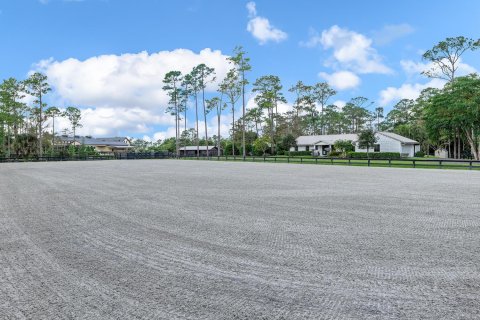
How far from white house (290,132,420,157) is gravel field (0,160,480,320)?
47454 mm

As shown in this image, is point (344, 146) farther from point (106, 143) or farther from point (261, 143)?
point (106, 143)

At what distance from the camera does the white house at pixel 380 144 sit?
5200 cm

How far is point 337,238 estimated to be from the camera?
5129 mm

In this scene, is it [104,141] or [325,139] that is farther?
[104,141]

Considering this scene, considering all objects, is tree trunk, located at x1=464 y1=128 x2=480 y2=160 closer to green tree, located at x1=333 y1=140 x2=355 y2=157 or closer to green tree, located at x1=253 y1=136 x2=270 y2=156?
green tree, located at x1=333 y1=140 x2=355 y2=157

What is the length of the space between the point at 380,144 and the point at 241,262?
179ft

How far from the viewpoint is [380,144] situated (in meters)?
53.3

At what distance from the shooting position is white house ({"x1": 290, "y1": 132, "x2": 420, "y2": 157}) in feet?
171

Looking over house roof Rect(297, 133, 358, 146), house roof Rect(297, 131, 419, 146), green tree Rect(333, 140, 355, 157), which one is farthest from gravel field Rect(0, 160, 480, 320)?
house roof Rect(297, 133, 358, 146)

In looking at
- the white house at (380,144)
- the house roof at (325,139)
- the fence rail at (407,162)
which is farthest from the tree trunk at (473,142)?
the house roof at (325,139)

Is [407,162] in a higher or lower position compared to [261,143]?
lower

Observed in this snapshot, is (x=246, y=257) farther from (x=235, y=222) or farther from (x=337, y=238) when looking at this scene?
(x=235, y=222)

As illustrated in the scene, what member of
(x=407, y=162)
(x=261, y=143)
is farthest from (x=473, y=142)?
(x=261, y=143)

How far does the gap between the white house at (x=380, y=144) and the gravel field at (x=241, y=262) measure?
47454 millimetres
